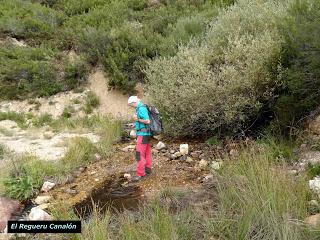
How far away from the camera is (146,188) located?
22.8 feet

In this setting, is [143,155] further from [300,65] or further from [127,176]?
[300,65]

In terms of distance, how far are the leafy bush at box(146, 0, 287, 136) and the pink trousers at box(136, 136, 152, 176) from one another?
155 cm

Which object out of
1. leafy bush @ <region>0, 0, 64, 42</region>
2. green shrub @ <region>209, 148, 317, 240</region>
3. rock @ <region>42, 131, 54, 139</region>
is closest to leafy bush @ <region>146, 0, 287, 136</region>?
rock @ <region>42, 131, 54, 139</region>

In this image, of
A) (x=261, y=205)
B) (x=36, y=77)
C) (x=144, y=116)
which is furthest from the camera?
(x=36, y=77)

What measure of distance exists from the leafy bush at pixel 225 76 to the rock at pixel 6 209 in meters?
3.83

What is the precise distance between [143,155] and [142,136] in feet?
1.22

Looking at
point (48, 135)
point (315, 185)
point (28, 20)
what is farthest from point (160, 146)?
point (28, 20)

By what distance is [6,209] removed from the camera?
6.38 meters

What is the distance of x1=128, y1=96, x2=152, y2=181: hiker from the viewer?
22.9ft

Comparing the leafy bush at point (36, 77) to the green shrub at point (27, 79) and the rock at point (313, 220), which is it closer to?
the green shrub at point (27, 79)

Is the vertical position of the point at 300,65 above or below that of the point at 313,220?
above

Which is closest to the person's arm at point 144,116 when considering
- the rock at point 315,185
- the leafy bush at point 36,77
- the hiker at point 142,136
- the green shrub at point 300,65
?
the hiker at point 142,136

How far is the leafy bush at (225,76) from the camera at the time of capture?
26.5 feet

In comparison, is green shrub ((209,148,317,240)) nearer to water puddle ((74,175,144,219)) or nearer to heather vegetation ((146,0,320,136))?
water puddle ((74,175,144,219))
